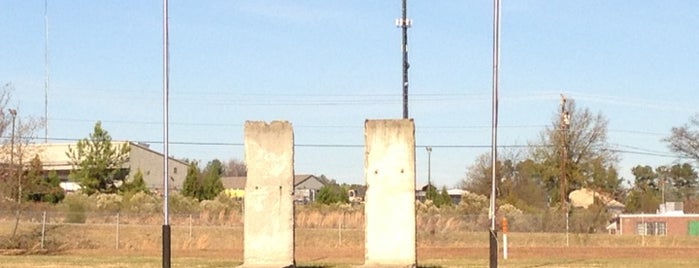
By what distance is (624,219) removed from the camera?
238 ft

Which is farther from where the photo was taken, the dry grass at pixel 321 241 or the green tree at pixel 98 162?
the green tree at pixel 98 162

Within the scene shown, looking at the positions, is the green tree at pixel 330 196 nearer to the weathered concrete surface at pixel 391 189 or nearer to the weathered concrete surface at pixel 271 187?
the weathered concrete surface at pixel 271 187

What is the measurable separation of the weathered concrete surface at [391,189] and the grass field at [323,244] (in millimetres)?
10499

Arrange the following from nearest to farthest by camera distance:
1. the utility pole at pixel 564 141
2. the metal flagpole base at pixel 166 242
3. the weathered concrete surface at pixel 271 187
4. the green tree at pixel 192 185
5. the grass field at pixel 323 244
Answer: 1. the metal flagpole base at pixel 166 242
2. the weathered concrete surface at pixel 271 187
3. the grass field at pixel 323 244
4. the utility pole at pixel 564 141
5. the green tree at pixel 192 185

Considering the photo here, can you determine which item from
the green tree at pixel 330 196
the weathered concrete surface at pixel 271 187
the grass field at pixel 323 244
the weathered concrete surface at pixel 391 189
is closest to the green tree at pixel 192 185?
the green tree at pixel 330 196

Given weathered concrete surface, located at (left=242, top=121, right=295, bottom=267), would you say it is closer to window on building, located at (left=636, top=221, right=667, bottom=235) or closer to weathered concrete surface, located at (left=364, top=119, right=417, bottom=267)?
weathered concrete surface, located at (left=364, top=119, right=417, bottom=267)

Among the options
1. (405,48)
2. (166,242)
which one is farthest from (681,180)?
(166,242)

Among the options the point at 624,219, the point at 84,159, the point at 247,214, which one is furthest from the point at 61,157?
the point at 247,214

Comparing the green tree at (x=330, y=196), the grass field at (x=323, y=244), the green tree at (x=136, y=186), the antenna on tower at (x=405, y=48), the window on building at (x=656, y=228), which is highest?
the antenna on tower at (x=405, y=48)

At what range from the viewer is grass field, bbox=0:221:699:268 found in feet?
130

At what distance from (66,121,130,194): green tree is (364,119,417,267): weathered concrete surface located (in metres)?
51.9

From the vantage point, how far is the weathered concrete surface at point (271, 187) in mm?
25000

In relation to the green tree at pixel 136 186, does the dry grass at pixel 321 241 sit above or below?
below

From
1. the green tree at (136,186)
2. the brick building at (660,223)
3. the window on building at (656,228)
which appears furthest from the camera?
the green tree at (136,186)
